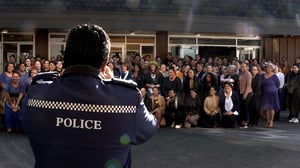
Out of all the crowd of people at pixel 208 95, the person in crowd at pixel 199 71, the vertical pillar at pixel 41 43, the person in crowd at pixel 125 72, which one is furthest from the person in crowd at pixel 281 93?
the vertical pillar at pixel 41 43

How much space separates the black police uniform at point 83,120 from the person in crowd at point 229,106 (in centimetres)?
901

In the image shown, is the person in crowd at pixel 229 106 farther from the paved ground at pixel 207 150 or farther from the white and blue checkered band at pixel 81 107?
the white and blue checkered band at pixel 81 107

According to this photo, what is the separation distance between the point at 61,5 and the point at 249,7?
7.50 metres

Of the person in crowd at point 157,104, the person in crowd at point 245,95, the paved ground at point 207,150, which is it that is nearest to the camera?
the paved ground at point 207,150

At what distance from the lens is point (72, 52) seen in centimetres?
197

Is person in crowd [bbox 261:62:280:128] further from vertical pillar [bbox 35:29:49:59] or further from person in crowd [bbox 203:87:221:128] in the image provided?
vertical pillar [bbox 35:29:49:59]

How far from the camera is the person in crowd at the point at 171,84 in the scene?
1099 cm

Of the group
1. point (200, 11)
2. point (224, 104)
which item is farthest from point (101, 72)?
point (200, 11)

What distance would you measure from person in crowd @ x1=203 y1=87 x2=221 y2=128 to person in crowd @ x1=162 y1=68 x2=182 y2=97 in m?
0.73

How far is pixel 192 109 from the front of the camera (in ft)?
36.0

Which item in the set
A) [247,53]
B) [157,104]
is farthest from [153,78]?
[247,53]

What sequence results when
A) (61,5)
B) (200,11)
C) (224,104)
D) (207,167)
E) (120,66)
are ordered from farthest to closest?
1. (200,11)
2. (61,5)
3. (120,66)
4. (224,104)
5. (207,167)

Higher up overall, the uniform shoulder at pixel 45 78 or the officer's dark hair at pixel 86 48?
the officer's dark hair at pixel 86 48

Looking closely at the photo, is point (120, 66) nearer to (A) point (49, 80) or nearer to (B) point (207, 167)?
(B) point (207, 167)
